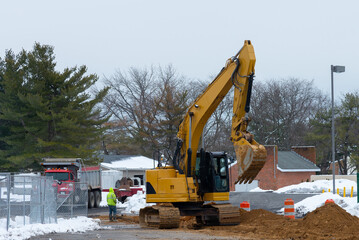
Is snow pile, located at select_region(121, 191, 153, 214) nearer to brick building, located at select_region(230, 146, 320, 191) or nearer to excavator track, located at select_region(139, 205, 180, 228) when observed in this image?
excavator track, located at select_region(139, 205, 180, 228)

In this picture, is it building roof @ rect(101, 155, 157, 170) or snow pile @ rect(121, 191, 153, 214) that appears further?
building roof @ rect(101, 155, 157, 170)

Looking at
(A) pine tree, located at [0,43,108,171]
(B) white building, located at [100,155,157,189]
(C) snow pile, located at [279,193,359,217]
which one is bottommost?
(C) snow pile, located at [279,193,359,217]

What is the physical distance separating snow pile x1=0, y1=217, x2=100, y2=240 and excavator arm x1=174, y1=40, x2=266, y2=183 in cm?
402

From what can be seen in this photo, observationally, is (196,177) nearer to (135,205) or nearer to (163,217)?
(163,217)

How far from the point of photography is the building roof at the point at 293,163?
6143 cm

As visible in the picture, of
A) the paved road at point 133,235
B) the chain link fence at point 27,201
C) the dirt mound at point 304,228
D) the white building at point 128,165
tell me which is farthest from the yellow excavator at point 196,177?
the white building at point 128,165

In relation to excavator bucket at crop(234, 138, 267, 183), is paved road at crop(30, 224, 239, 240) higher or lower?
lower

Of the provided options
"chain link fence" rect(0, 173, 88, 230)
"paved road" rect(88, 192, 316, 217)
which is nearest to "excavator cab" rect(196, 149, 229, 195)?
"chain link fence" rect(0, 173, 88, 230)

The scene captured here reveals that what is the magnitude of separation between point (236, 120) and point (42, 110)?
107 feet

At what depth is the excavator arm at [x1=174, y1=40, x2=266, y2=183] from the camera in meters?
18.7

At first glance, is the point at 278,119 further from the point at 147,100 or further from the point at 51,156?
the point at 51,156

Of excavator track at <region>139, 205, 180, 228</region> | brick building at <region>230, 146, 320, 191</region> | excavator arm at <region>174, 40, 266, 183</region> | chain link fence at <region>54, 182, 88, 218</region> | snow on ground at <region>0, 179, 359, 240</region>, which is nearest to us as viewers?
snow on ground at <region>0, 179, 359, 240</region>

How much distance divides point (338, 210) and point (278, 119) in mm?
54135

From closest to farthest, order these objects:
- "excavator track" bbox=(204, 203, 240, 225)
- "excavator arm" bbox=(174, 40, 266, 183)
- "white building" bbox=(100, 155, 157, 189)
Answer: "excavator arm" bbox=(174, 40, 266, 183) < "excavator track" bbox=(204, 203, 240, 225) < "white building" bbox=(100, 155, 157, 189)
